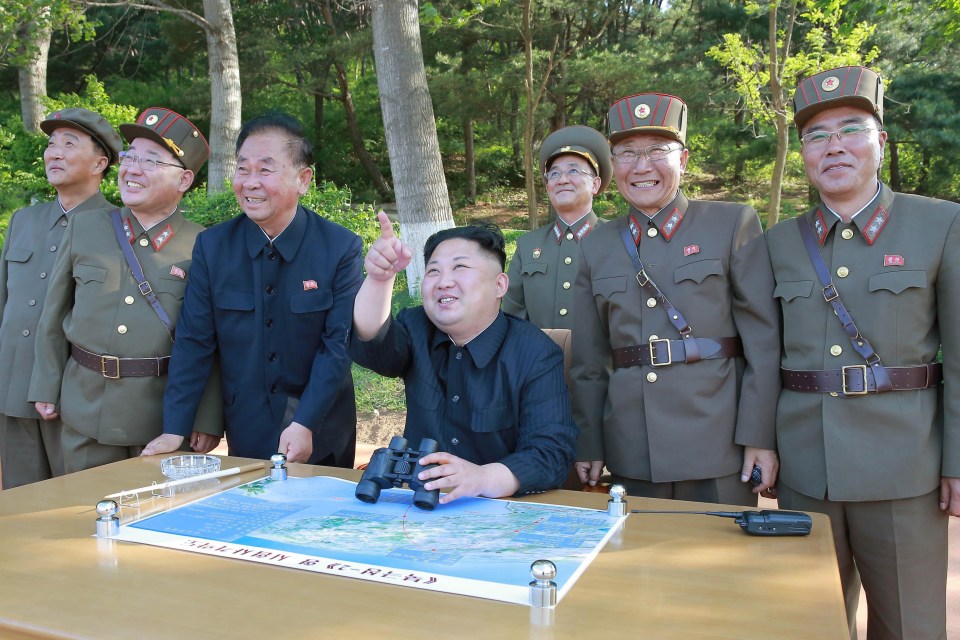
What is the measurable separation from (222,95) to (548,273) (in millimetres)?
10331

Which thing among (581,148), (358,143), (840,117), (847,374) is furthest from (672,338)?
(358,143)

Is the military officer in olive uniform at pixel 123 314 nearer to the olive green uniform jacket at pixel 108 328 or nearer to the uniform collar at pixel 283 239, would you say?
the olive green uniform jacket at pixel 108 328

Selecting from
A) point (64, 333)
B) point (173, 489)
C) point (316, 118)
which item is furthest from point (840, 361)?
point (316, 118)

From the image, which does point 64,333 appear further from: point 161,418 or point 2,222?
point 2,222

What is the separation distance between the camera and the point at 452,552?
184 centimetres

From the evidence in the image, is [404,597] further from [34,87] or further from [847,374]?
[34,87]

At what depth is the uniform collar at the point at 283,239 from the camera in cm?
328

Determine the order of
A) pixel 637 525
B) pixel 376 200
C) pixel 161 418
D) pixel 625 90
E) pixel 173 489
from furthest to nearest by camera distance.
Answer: pixel 376 200
pixel 625 90
pixel 161 418
pixel 173 489
pixel 637 525

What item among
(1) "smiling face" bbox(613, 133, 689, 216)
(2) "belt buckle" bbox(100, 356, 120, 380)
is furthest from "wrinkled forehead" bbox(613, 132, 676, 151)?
(2) "belt buckle" bbox(100, 356, 120, 380)

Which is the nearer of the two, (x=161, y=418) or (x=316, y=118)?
(x=161, y=418)

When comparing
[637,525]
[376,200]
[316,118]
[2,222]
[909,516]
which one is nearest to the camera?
[637,525]

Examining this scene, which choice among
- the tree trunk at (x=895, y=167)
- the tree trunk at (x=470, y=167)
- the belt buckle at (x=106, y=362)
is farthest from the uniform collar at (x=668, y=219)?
the tree trunk at (x=470, y=167)

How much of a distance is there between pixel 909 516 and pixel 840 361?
20.9 inches

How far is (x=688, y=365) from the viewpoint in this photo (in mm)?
2873
